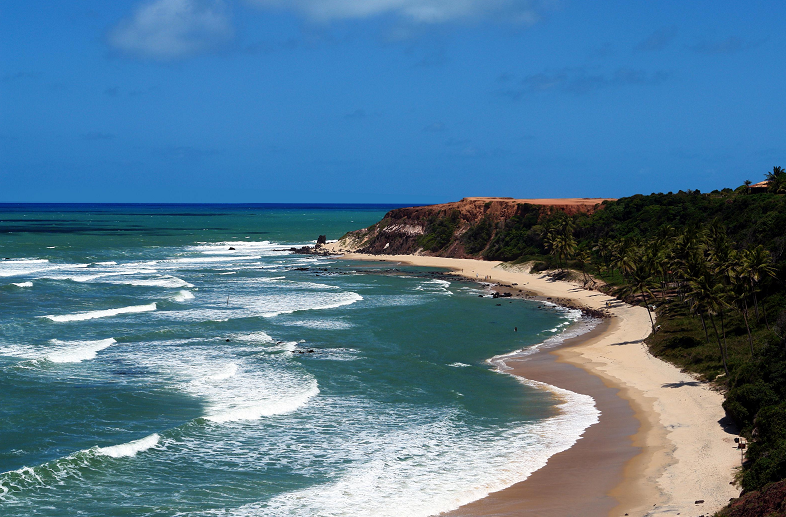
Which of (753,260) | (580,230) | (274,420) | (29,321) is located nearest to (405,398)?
(274,420)

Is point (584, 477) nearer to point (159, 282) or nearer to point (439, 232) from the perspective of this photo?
point (159, 282)

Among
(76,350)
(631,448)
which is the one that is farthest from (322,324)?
(631,448)

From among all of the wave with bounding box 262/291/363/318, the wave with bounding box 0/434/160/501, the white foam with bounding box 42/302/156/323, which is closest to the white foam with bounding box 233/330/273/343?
the wave with bounding box 262/291/363/318

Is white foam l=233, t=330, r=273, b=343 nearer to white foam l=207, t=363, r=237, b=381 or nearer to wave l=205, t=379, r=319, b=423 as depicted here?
white foam l=207, t=363, r=237, b=381

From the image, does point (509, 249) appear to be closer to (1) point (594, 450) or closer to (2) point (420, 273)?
(2) point (420, 273)

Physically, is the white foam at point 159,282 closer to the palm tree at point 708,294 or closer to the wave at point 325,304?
the wave at point 325,304
